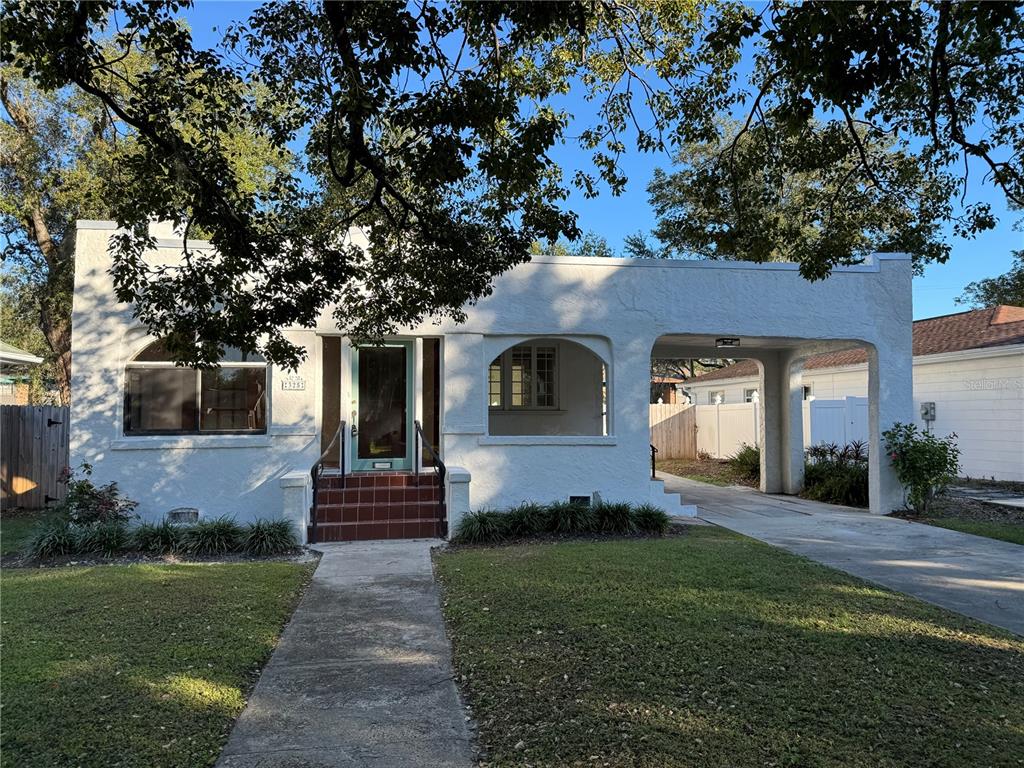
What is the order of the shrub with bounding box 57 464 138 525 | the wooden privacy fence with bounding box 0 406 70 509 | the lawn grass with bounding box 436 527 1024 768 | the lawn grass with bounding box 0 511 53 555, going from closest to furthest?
the lawn grass with bounding box 436 527 1024 768, the lawn grass with bounding box 0 511 53 555, the shrub with bounding box 57 464 138 525, the wooden privacy fence with bounding box 0 406 70 509

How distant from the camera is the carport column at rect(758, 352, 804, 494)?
562 inches

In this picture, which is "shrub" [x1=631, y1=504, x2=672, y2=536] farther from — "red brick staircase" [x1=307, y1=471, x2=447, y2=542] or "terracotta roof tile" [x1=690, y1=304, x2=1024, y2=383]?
"terracotta roof tile" [x1=690, y1=304, x2=1024, y2=383]

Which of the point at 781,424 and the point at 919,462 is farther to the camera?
the point at 781,424

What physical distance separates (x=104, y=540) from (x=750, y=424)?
15909 mm

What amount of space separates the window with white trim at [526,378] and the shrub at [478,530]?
4.51 meters

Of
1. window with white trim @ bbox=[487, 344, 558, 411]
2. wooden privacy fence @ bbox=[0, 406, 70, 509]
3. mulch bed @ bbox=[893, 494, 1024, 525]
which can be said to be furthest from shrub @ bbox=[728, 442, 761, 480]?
wooden privacy fence @ bbox=[0, 406, 70, 509]

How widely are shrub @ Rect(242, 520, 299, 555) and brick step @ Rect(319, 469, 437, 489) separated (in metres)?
1.56

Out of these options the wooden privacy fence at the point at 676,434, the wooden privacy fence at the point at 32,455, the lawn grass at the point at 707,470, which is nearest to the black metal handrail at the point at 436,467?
the wooden privacy fence at the point at 32,455

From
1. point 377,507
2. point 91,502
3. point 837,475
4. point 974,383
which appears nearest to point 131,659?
point 377,507

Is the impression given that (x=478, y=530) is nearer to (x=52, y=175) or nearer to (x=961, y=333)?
(x=52, y=175)

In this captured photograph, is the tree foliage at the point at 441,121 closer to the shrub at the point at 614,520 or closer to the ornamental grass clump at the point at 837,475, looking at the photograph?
the shrub at the point at 614,520

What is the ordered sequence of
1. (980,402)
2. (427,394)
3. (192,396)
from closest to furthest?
(192,396), (427,394), (980,402)

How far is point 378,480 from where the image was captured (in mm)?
10469

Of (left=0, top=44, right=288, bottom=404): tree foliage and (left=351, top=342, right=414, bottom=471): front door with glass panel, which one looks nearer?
(left=351, top=342, right=414, bottom=471): front door with glass panel
